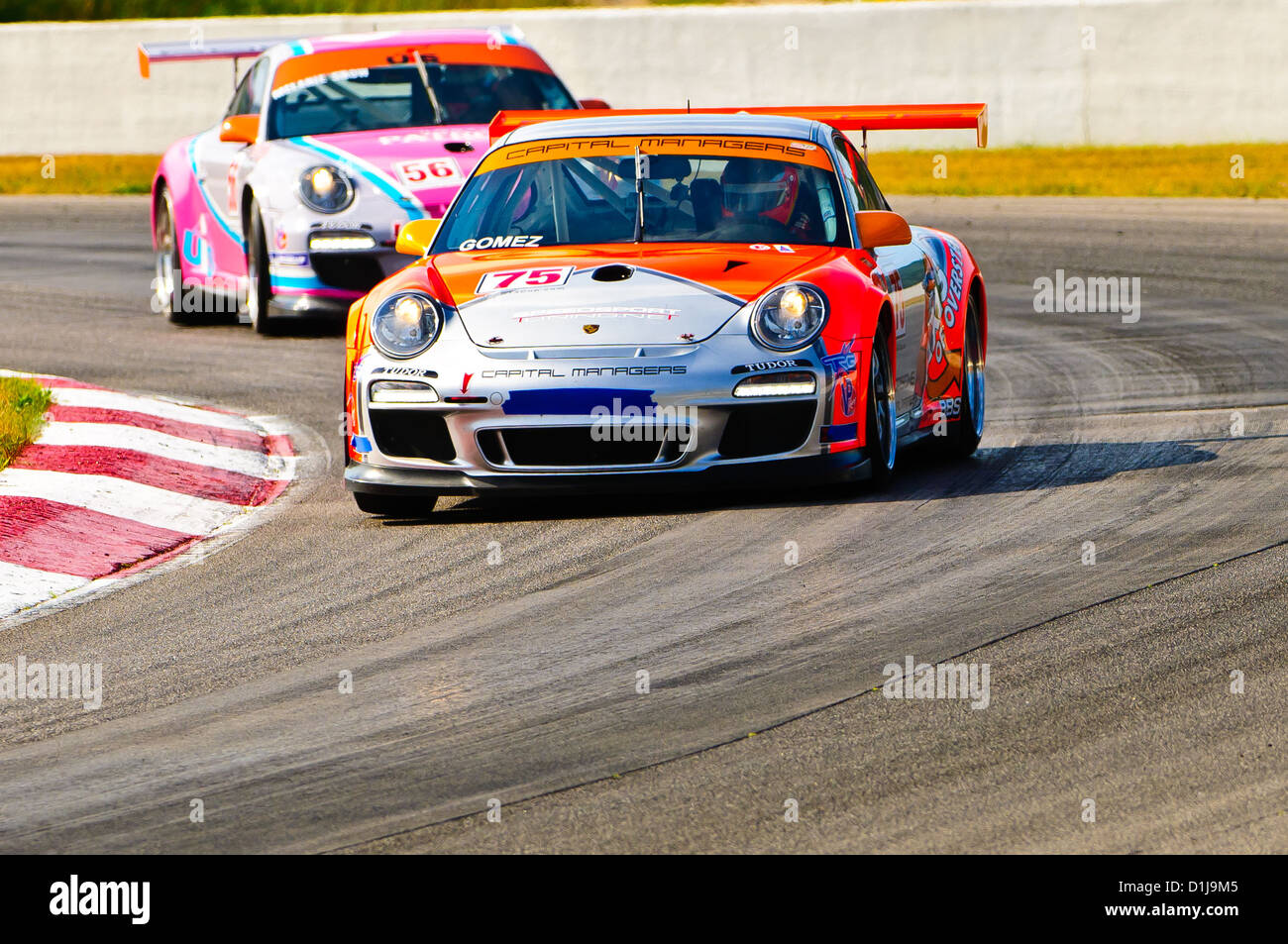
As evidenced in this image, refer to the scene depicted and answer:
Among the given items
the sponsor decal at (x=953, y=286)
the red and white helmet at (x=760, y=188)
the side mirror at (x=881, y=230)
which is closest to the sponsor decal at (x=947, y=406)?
the sponsor decal at (x=953, y=286)

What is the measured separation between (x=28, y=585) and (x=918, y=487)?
10.3ft

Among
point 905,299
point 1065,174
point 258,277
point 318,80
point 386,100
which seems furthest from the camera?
point 1065,174

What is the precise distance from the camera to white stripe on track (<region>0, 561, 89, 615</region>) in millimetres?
6504

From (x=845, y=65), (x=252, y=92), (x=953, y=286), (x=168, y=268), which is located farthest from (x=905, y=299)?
(x=845, y=65)

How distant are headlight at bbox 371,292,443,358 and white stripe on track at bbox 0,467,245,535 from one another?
0.96 metres

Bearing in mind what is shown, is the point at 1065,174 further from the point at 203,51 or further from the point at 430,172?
the point at 430,172

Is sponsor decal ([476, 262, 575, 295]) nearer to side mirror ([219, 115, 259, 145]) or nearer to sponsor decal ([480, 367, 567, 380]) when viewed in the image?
sponsor decal ([480, 367, 567, 380])

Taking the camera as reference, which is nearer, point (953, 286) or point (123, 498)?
point (123, 498)

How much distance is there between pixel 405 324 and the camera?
7.33m

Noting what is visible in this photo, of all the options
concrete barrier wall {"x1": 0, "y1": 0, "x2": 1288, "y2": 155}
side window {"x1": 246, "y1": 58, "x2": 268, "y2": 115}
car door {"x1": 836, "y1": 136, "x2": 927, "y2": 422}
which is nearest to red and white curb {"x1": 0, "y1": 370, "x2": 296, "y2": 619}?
car door {"x1": 836, "y1": 136, "x2": 927, "y2": 422}

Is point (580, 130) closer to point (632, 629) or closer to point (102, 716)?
point (632, 629)

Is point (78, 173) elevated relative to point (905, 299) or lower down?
elevated
